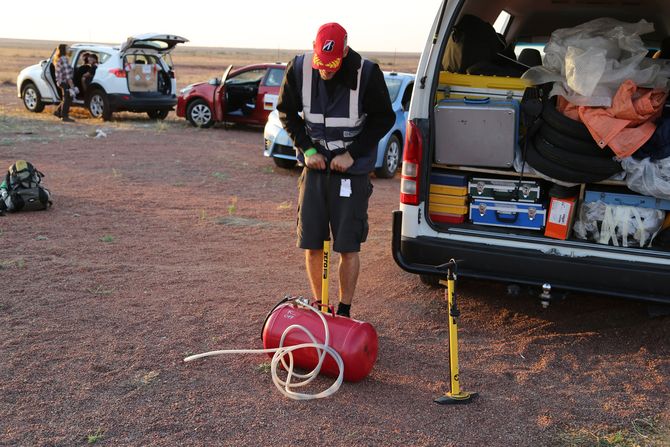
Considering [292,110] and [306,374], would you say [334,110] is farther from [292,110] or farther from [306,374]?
[306,374]

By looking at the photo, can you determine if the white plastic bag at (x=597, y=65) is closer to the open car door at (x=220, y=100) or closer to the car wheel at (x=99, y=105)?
the open car door at (x=220, y=100)

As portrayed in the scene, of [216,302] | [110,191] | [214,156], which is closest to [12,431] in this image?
[216,302]

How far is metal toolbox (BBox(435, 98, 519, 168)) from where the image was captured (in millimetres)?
4441

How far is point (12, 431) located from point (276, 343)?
1.38 meters

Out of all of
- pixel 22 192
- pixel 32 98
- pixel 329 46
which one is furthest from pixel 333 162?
pixel 32 98

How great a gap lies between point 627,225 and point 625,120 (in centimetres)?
63

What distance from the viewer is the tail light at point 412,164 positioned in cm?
440

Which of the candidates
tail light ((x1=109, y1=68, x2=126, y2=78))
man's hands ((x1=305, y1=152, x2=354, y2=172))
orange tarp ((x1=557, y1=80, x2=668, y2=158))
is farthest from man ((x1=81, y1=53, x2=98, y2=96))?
orange tarp ((x1=557, y1=80, x2=668, y2=158))

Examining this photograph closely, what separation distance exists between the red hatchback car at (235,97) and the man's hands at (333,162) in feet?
34.5

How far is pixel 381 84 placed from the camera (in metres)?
4.20

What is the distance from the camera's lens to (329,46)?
13.1 ft

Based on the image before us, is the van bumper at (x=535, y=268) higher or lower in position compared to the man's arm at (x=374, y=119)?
lower

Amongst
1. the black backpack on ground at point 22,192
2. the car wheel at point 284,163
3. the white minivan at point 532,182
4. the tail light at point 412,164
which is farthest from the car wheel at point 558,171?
the car wheel at point 284,163

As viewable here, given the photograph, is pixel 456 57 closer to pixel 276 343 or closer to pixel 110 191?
pixel 276 343
